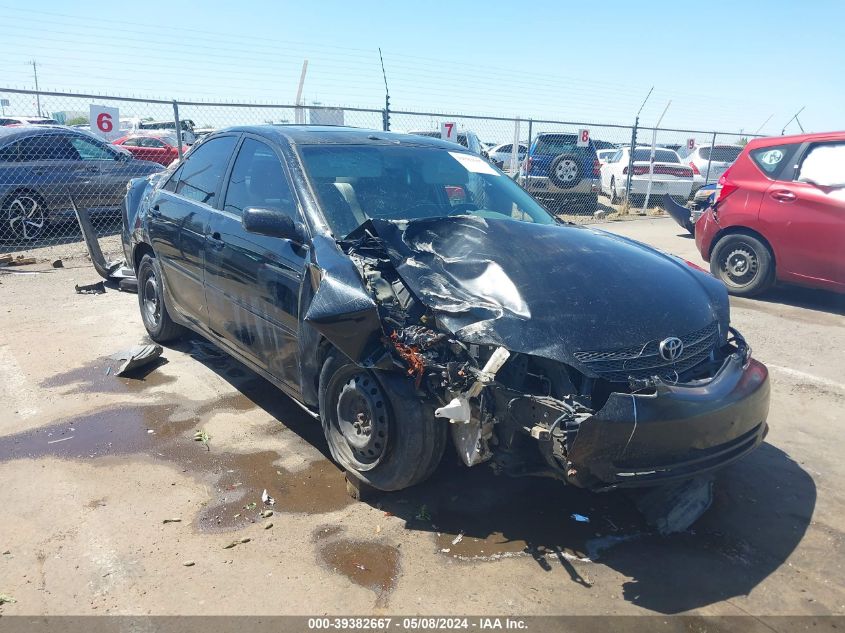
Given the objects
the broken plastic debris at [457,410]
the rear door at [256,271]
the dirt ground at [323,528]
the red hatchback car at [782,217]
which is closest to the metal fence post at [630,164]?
the red hatchback car at [782,217]

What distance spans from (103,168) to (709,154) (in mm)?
15127

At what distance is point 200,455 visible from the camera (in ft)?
12.5

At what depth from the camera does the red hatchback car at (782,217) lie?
6711 millimetres

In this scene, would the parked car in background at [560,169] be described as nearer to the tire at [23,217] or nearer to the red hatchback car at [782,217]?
the red hatchback car at [782,217]

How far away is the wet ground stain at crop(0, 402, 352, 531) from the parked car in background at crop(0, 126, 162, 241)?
687 centimetres

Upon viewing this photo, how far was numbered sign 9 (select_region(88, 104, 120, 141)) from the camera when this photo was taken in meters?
9.23

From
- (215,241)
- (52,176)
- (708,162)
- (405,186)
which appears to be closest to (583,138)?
(708,162)

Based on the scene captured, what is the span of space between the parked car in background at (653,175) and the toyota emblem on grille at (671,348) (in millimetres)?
14368

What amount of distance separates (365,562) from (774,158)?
22.3 feet

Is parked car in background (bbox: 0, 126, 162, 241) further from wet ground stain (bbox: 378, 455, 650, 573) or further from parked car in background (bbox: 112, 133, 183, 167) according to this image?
wet ground stain (bbox: 378, 455, 650, 573)

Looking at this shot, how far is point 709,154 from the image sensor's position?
17672mm

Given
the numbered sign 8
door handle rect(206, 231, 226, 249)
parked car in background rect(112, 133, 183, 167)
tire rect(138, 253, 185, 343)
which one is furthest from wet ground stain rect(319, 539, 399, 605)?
parked car in background rect(112, 133, 183, 167)

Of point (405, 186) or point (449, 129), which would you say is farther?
point (449, 129)

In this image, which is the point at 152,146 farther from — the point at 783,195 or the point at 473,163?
the point at 783,195
